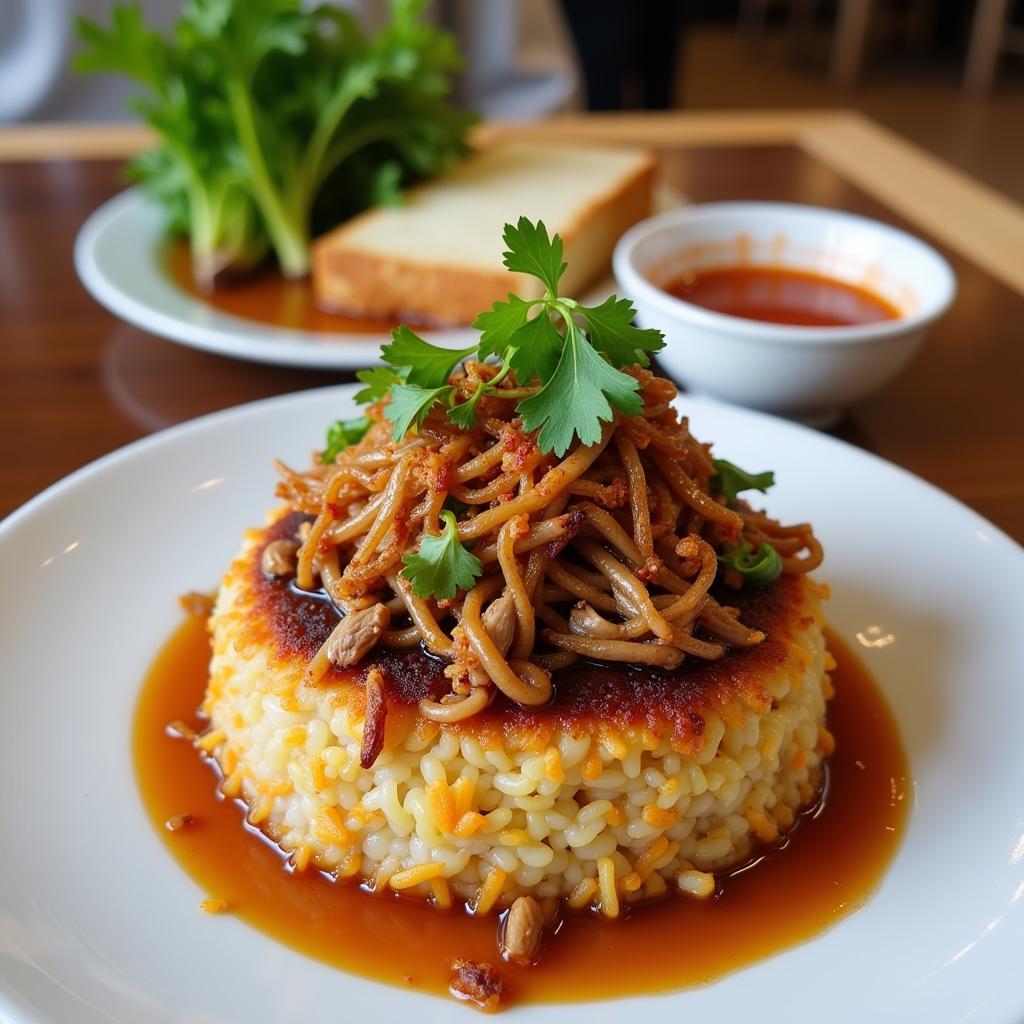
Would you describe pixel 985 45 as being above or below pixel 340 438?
below

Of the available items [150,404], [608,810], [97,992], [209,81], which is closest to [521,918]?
[608,810]

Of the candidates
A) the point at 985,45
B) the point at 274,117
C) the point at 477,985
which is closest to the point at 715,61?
the point at 985,45

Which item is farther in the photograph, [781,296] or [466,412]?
[781,296]

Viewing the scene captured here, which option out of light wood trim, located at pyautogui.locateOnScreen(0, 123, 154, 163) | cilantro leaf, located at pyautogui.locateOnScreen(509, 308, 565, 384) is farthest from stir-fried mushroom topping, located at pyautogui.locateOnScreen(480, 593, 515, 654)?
light wood trim, located at pyautogui.locateOnScreen(0, 123, 154, 163)

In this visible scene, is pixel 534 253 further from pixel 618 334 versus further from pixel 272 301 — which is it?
pixel 272 301

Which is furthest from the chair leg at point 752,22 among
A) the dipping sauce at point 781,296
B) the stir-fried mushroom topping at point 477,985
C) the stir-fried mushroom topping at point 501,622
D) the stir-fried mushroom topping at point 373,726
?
the stir-fried mushroom topping at point 477,985

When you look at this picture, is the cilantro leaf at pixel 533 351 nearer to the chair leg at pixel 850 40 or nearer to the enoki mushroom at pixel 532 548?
the enoki mushroom at pixel 532 548

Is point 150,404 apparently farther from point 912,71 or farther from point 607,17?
point 912,71
